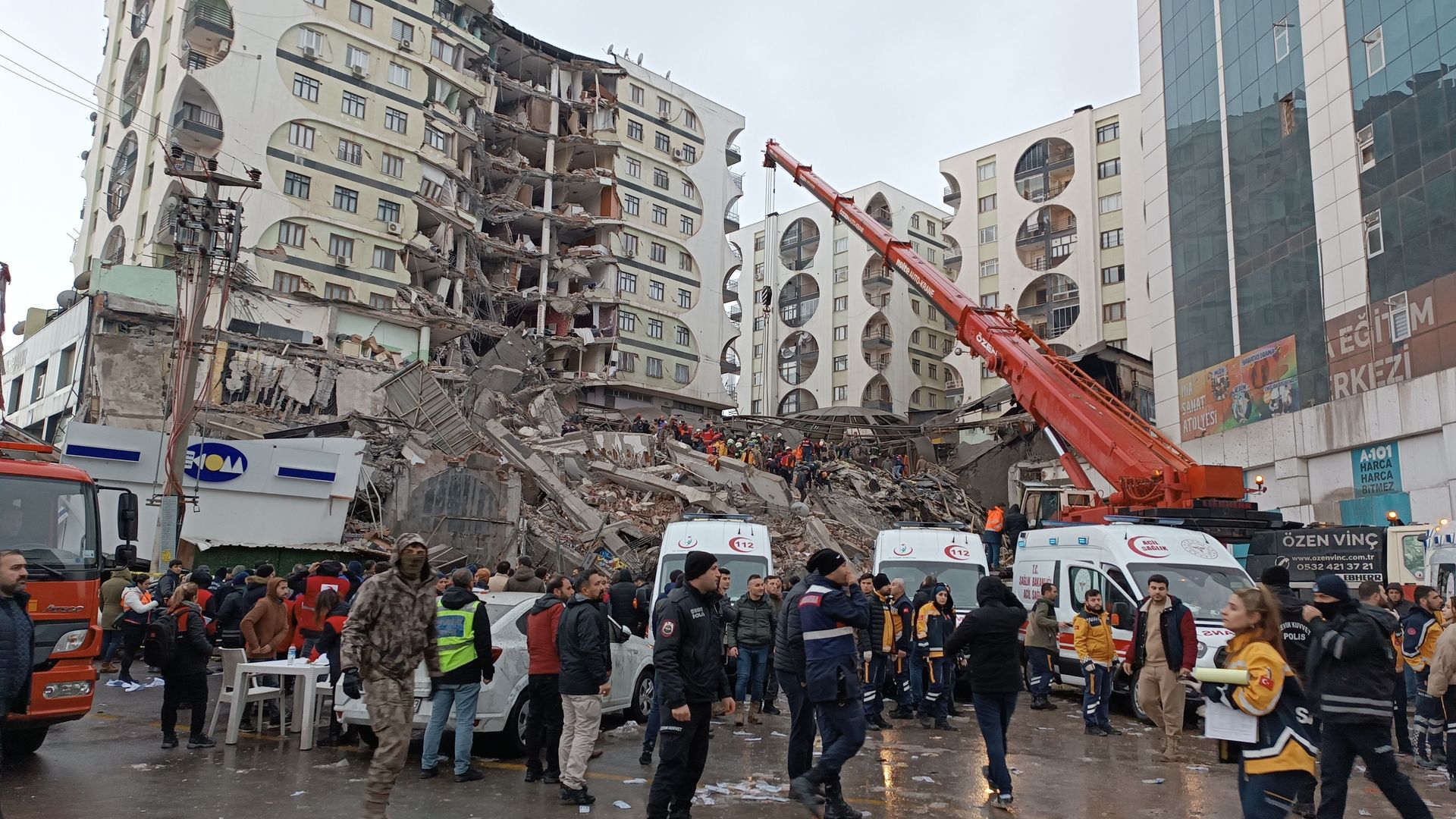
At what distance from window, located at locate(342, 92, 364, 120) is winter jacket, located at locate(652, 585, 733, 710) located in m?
43.9

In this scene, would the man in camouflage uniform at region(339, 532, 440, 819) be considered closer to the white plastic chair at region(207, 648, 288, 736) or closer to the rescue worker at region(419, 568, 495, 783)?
the rescue worker at region(419, 568, 495, 783)

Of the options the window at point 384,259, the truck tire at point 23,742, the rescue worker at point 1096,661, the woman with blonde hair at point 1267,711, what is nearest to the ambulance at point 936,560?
the rescue worker at point 1096,661

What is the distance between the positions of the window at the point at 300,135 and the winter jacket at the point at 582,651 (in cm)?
4138

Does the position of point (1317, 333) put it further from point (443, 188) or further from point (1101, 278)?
point (443, 188)

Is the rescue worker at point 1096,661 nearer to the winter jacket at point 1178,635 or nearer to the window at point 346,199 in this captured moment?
the winter jacket at point 1178,635

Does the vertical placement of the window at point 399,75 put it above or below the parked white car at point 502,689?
above

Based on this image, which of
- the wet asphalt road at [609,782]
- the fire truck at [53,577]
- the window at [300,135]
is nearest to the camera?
the wet asphalt road at [609,782]

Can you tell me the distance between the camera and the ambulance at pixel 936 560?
14414 millimetres

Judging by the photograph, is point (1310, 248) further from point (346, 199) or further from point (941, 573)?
point (346, 199)

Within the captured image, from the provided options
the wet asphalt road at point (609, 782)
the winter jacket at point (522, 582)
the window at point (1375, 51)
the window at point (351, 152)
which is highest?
the window at point (351, 152)

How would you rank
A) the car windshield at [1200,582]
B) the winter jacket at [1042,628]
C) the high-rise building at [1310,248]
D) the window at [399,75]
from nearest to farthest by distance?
the car windshield at [1200,582] → the winter jacket at [1042,628] → the high-rise building at [1310,248] → the window at [399,75]

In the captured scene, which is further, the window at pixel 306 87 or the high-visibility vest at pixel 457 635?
the window at pixel 306 87

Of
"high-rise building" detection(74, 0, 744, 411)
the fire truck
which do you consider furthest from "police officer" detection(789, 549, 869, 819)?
"high-rise building" detection(74, 0, 744, 411)

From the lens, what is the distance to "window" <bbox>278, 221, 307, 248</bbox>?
134 ft
